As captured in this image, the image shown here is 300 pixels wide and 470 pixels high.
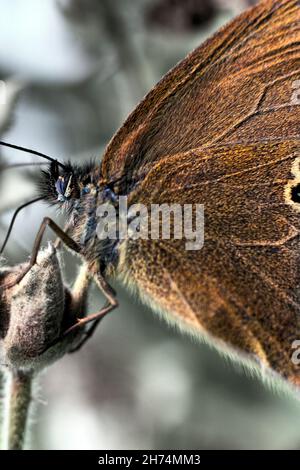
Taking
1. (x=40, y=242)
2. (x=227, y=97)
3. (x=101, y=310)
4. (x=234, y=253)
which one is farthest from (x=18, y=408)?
(x=227, y=97)

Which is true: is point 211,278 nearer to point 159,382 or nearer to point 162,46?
point 159,382

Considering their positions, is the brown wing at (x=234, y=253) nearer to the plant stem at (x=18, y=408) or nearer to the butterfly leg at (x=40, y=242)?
the butterfly leg at (x=40, y=242)

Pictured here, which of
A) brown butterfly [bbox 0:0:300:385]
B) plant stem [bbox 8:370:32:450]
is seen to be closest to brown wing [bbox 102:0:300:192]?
brown butterfly [bbox 0:0:300:385]

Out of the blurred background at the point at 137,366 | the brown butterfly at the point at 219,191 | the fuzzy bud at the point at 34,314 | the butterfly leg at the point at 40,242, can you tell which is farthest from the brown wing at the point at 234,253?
the blurred background at the point at 137,366

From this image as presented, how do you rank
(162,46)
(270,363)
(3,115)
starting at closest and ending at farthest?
(270,363), (3,115), (162,46)

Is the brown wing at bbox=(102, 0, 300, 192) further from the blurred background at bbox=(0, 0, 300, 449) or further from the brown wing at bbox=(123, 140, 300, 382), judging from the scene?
the blurred background at bbox=(0, 0, 300, 449)
